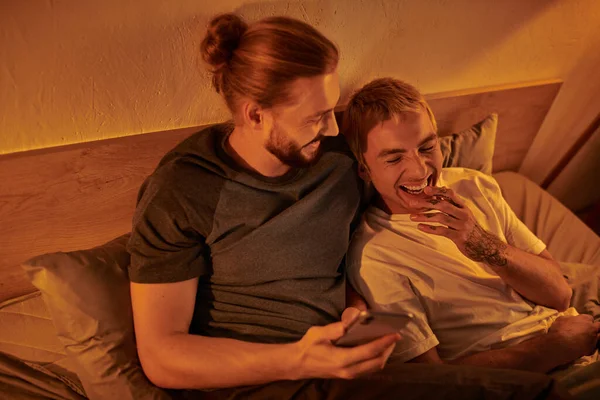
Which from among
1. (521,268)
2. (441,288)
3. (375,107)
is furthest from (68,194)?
(521,268)

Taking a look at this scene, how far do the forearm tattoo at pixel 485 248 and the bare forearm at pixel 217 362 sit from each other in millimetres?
492

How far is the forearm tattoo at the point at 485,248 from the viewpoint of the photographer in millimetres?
1175

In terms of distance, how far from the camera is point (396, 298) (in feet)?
3.86

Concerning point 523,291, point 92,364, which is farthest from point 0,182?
point 523,291

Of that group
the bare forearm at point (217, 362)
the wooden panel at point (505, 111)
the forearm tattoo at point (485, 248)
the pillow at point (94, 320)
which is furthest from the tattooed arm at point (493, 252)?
the pillow at point (94, 320)

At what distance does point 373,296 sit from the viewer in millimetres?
1205

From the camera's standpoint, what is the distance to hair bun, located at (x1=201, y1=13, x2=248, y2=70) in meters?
1.07

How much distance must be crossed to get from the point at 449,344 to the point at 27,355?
1.02 metres

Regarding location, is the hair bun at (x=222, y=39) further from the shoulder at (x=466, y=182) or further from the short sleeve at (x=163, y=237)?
the shoulder at (x=466, y=182)

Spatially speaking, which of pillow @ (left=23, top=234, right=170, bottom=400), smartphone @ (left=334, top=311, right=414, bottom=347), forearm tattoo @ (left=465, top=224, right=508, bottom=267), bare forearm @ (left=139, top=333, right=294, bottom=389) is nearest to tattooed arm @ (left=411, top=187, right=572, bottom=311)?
forearm tattoo @ (left=465, top=224, right=508, bottom=267)

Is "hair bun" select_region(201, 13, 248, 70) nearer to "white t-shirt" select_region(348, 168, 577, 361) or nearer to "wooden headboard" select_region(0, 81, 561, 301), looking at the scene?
"wooden headboard" select_region(0, 81, 561, 301)

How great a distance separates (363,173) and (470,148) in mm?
511

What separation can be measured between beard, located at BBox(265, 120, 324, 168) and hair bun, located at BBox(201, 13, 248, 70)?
0.64 feet

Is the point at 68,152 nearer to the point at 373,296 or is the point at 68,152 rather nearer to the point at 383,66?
the point at 373,296
